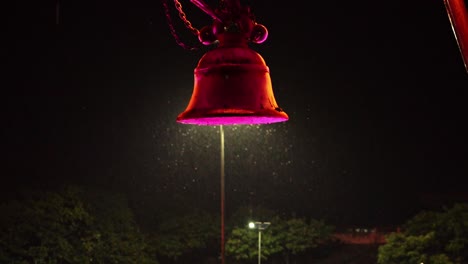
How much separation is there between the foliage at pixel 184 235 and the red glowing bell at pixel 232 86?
26701mm

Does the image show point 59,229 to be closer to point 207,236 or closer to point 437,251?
point 207,236

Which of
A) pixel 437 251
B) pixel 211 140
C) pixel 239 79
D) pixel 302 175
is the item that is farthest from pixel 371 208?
pixel 239 79

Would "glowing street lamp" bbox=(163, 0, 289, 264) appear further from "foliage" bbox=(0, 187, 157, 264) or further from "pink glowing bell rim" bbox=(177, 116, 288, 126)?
"foliage" bbox=(0, 187, 157, 264)

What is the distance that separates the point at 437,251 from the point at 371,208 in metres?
14.1

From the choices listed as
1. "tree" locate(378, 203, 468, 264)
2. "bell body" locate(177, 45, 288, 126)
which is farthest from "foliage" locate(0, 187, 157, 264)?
"bell body" locate(177, 45, 288, 126)

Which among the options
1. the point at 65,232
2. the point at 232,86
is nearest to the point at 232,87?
the point at 232,86

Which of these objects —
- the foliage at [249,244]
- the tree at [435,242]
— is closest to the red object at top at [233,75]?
the tree at [435,242]

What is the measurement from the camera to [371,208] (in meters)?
35.2

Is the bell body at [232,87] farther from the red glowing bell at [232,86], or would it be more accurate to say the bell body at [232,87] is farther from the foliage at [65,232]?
the foliage at [65,232]

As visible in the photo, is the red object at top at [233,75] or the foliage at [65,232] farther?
the foliage at [65,232]

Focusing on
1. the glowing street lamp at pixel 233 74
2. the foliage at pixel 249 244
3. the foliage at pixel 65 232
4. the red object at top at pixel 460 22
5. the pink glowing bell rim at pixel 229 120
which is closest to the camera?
the red object at top at pixel 460 22

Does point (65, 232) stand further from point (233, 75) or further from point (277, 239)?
point (233, 75)

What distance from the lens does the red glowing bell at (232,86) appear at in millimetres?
2318

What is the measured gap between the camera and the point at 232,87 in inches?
91.5
